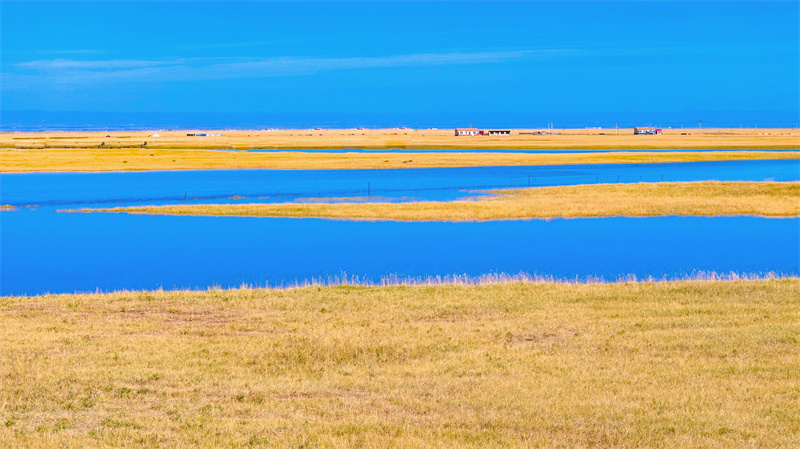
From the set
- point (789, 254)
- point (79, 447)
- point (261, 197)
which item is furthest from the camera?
point (261, 197)

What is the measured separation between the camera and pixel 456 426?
11.3 meters

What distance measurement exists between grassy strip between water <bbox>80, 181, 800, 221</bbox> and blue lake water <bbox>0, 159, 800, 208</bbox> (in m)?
6.00

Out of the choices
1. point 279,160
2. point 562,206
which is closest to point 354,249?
point 562,206

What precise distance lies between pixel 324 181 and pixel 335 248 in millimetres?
39785

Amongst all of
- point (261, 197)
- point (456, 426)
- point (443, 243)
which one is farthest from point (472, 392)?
point (261, 197)

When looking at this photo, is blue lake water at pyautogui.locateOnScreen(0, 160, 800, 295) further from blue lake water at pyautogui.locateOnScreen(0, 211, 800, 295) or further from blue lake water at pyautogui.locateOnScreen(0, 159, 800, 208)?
blue lake water at pyautogui.locateOnScreen(0, 159, 800, 208)

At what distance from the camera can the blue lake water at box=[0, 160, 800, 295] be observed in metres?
30.4

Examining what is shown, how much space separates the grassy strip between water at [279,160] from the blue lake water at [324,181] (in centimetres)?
371

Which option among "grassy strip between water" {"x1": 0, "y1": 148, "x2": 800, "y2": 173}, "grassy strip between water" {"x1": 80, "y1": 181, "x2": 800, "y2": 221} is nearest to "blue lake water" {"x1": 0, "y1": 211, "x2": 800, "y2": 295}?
"grassy strip between water" {"x1": 80, "y1": 181, "x2": 800, "y2": 221}

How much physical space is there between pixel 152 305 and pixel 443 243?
18.5m

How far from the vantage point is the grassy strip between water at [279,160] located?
92812mm

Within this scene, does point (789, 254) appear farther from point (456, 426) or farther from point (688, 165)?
point (688, 165)

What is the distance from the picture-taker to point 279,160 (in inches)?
4008

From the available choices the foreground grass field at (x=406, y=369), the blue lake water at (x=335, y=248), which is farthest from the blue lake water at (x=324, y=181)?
the foreground grass field at (x=406, y=369)
